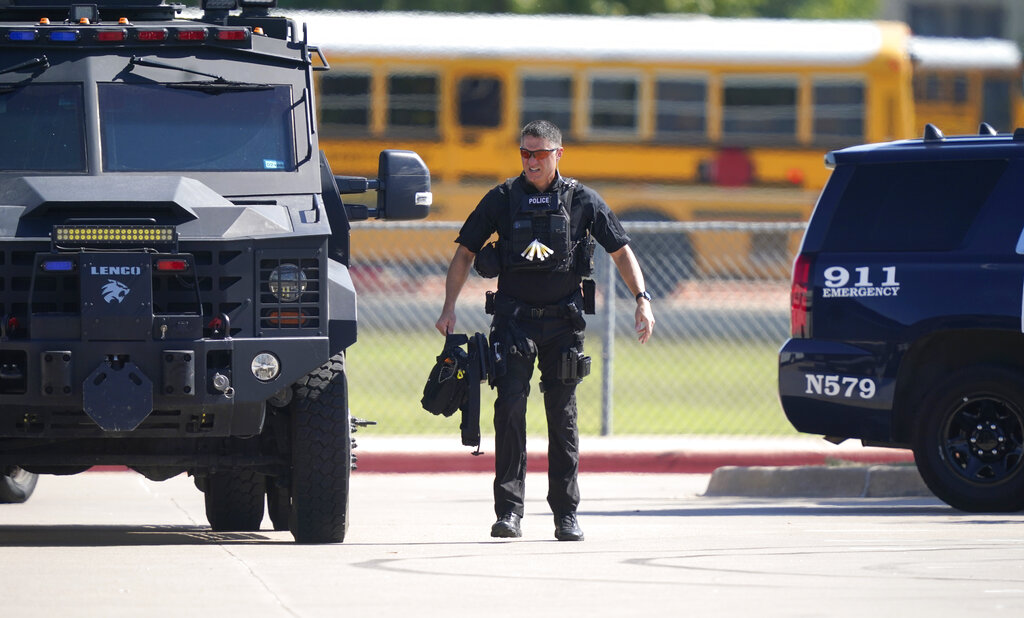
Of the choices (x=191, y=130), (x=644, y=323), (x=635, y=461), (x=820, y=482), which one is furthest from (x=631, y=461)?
(x=191, y=130)

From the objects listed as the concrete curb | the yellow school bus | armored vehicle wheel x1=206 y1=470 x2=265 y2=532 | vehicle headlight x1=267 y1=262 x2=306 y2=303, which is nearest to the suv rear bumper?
the concrete curb

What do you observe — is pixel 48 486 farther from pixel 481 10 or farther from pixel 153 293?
pixel 481 10

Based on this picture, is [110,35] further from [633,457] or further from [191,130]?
[633,457]

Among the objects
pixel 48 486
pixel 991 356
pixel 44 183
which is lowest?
pixel 48 486

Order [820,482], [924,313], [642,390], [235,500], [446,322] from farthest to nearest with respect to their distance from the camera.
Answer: [642,390]
[820,482]
[924,313]
[235,500]
[446,322]

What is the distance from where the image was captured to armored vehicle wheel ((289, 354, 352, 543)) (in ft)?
27.3

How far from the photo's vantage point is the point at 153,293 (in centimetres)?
797

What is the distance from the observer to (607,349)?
14461mm

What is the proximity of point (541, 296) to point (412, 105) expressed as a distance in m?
16.8

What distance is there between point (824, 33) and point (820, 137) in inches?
55.0

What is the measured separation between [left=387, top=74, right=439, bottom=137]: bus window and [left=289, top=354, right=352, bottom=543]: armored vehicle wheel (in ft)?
54.9

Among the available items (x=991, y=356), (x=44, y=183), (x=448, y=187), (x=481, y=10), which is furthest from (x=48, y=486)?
(x=481, y=10)

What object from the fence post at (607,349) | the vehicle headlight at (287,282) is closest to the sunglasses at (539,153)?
the vehicle headlight at (287,282)

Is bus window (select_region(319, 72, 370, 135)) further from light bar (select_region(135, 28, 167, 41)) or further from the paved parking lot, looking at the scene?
light bar (select_region(135, 28, 167, 41))
